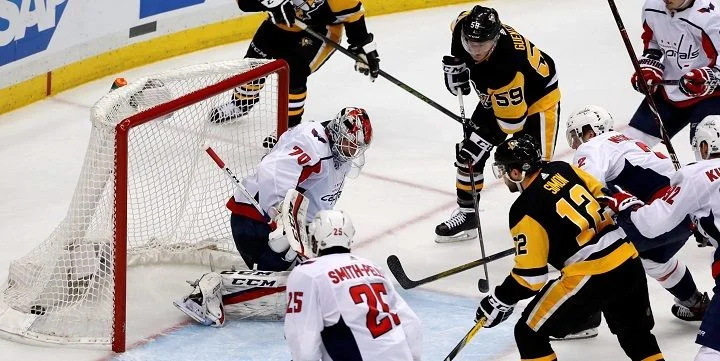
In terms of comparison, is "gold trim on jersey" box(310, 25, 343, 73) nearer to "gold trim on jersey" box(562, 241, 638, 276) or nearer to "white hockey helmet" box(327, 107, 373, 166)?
"white hockey helmet" box(327, 107, 373, 166)

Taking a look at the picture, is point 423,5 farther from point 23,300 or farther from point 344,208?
point 23,300

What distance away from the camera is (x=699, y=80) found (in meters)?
5.51

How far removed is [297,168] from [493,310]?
0.95 metres

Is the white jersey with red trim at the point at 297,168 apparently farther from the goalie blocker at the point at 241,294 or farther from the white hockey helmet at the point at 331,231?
the white hockey helmet at the point at 331,231

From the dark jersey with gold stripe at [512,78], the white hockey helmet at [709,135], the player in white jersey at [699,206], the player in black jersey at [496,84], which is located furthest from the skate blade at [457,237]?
the white hockey helmet at [709,135]

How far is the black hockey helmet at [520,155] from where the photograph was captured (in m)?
4.22

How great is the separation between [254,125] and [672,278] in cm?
185

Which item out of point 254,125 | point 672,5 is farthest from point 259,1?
point 672,5

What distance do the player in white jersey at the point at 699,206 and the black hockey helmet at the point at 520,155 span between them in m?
0.28

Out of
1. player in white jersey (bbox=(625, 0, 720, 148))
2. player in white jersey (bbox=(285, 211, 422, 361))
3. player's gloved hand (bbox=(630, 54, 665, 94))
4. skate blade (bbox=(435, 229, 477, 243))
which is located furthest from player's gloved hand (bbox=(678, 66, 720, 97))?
player in white jersey (bbox=(285, 211, 422, 361))

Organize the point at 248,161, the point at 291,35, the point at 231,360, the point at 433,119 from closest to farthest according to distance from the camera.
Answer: the point at 231,360 → the point at 248,161 → the point at 291,35 → the point at 433,119

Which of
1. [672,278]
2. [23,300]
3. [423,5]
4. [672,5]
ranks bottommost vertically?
[423,5]

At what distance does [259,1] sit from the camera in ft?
20.8

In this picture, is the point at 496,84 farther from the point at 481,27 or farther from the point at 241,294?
the point at 241,294
